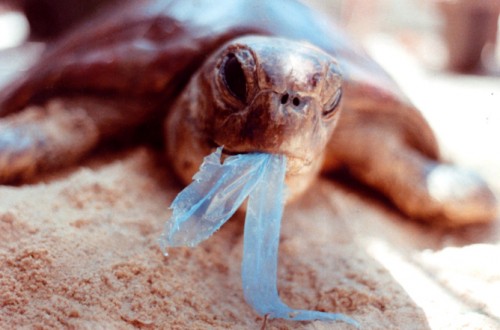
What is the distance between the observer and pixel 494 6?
4699 mm

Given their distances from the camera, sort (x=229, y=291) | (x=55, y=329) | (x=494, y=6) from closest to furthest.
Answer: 1. (x=55, y=329)
2. (x=229, y=291)
3. (x=494, y=6)

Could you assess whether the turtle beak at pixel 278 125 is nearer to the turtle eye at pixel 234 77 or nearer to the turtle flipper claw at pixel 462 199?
the turtle eye at pixel 234 77

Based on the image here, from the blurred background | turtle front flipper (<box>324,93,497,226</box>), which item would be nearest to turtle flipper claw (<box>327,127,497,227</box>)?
turtle front flipper (<box>324,93,497,226</box>)

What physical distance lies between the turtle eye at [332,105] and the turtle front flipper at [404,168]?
492mm

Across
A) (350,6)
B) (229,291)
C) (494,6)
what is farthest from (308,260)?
(350,6)

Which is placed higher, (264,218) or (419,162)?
(264,218)

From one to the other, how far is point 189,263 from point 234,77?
1.44ft

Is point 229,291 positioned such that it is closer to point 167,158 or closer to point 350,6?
point 167,158

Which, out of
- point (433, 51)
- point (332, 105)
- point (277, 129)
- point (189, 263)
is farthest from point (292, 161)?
point (433, 51)

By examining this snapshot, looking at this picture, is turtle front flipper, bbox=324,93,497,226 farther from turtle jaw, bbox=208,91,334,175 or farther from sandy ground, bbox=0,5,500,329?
turtle jaw, bbox=208,91,334,175

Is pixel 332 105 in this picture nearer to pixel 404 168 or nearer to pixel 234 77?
pixel 234 77

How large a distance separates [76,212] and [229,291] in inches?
16.4

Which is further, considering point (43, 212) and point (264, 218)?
point (43, 212)

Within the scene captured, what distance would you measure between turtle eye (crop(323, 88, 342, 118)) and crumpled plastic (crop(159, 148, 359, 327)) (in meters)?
0.24
